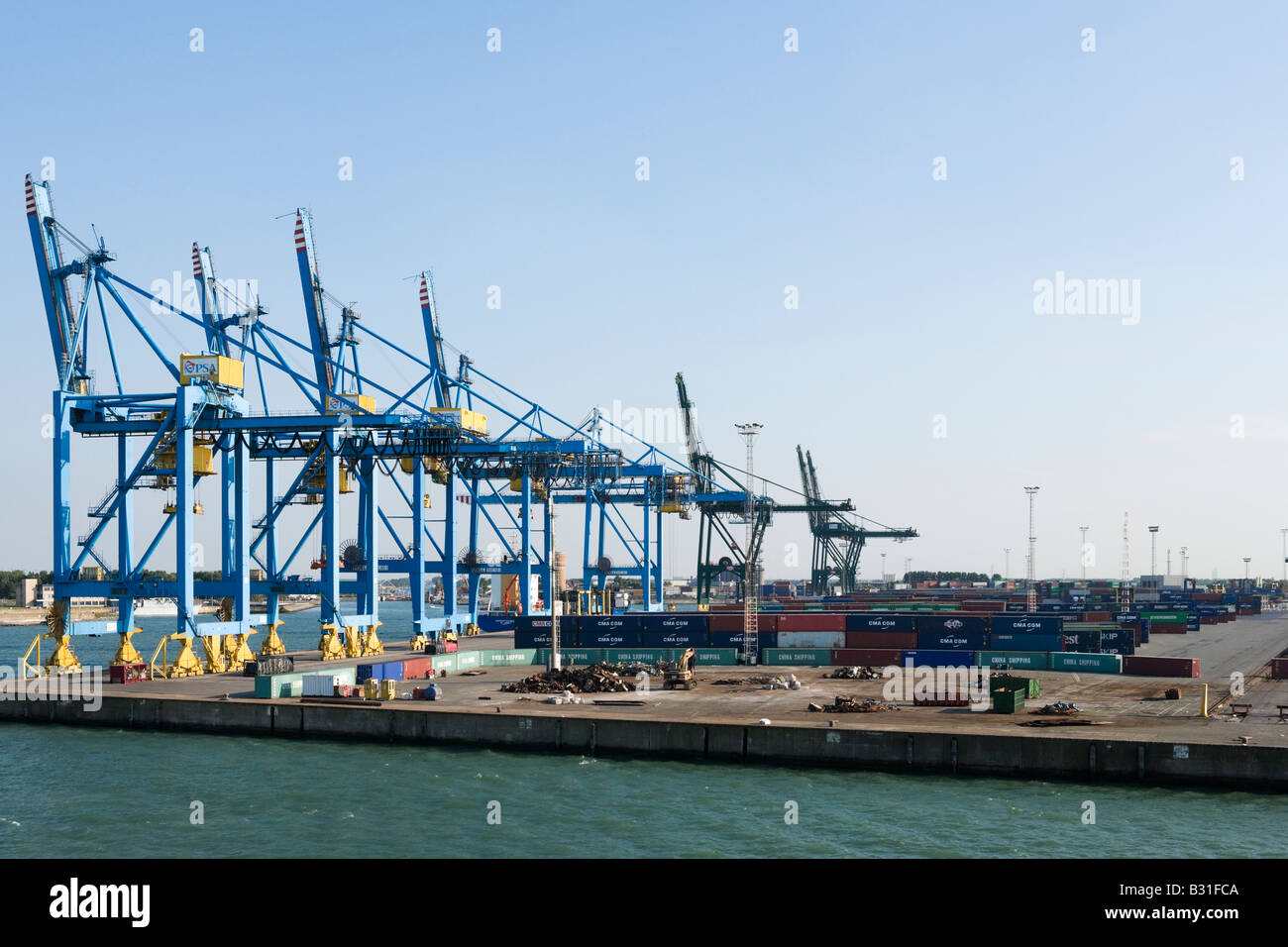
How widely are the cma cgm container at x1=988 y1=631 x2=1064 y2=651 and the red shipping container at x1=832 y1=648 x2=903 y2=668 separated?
18.1 feet

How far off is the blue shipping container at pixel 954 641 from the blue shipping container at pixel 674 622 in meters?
13.0

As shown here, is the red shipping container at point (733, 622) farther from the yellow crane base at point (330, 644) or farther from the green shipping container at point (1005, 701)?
the green shipping container at point (1005, 701)

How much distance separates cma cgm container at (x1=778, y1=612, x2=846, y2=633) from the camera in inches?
2667

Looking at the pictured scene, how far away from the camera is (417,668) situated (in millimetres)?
60594

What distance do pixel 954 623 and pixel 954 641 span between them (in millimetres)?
1166

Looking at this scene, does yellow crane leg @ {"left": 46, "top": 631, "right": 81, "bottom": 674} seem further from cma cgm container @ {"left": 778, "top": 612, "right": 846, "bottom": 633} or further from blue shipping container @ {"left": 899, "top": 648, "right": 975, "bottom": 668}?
blue shipping container @ {"left": 899, "top": 648, "right": 975, "bottom": 668}

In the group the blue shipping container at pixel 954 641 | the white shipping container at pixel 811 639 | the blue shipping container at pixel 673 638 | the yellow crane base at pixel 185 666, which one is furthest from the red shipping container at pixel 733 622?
the yellow crane base at pixel 185 666

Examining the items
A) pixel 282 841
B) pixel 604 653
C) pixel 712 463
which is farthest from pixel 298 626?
pixel 282 841

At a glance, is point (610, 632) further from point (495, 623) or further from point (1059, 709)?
point (1059, 709)

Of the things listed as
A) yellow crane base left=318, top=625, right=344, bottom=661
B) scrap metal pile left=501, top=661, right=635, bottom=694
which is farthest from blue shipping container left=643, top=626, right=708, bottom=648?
yellow crane base left=318, top=625, right=344, bottom=661

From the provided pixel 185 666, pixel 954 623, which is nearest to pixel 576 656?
pixel 185 666

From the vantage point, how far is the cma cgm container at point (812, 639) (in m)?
67.1
